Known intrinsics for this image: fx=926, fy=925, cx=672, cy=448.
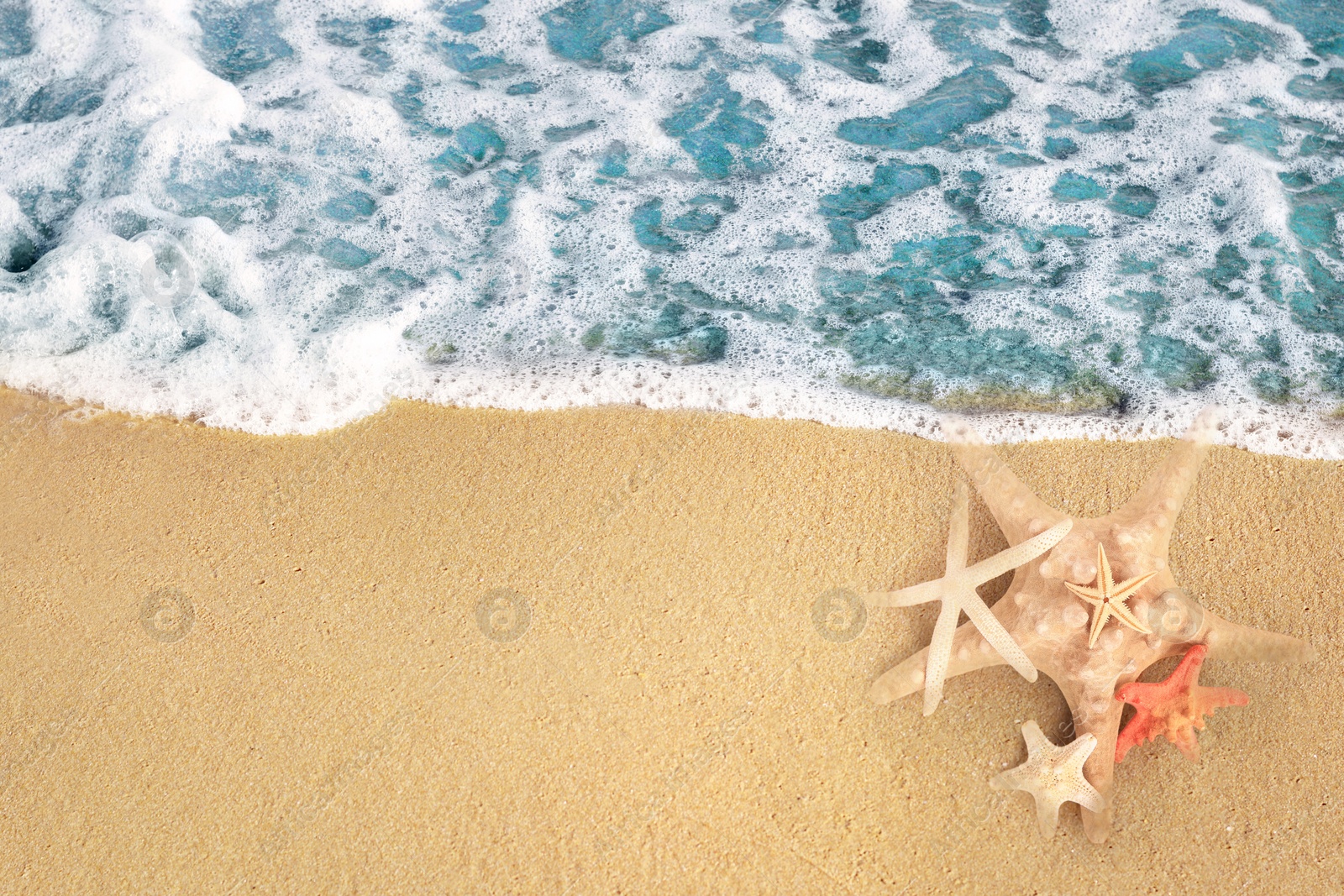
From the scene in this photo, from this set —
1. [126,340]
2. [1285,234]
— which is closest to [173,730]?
[126,340]

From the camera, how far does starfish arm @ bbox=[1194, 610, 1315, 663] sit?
273 cm

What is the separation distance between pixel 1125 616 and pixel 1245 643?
0.47 m

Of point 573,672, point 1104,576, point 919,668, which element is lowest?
point 573,672

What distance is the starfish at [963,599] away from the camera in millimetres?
2686

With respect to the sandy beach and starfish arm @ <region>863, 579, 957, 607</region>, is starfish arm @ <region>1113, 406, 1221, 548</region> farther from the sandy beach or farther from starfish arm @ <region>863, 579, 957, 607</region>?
starfish arm @ <region>863, 579, 957, 607</region>

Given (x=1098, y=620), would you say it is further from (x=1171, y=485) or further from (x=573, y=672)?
(x=573, y=672)

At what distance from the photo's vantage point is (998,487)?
2986mm

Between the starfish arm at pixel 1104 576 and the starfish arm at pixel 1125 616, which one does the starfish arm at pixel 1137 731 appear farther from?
the starfish arm at pixel 1104 576

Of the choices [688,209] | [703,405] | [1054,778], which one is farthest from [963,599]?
[688,209]

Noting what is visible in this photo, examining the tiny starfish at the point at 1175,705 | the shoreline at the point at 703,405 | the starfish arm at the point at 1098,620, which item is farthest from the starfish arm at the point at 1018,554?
Answer: the shoreline at the point at 703,405

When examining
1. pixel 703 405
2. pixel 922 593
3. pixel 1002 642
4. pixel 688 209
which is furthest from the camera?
pixel 688 209

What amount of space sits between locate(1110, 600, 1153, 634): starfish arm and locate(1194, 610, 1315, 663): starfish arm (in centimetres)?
24

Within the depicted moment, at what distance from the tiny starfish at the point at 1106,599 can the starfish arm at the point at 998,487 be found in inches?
9.4

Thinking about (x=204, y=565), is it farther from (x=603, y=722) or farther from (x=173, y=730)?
(x=603, y=722)
